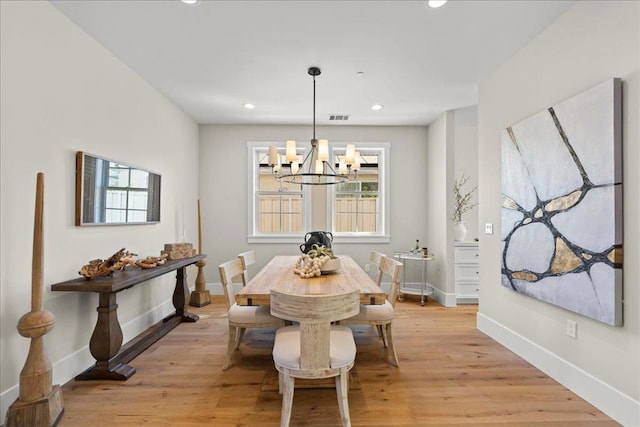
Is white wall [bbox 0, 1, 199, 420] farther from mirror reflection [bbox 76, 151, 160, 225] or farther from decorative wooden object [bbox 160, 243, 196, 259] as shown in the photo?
decorative wooden object [bbox 160, 243, 196, 259]

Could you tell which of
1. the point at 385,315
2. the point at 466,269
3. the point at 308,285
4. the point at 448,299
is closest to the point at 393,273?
the point at 385,315

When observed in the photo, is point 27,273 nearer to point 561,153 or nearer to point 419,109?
point 561,153

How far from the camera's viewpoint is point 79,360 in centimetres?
261

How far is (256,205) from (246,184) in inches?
14.7

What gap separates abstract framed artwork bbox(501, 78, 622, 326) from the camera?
78.4 inches

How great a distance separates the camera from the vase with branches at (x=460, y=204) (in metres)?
4.70

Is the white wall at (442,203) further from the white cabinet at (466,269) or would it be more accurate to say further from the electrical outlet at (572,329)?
the electrical outlet at (572,329)

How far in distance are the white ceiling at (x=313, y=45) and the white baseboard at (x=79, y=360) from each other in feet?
8.35

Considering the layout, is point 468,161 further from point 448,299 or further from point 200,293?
point 200,293

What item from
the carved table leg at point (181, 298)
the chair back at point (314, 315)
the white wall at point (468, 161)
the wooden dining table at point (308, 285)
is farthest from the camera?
the white wall at point (468, 161)

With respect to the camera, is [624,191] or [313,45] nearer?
[624,191]

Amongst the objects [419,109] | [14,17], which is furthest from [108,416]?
[419,109]

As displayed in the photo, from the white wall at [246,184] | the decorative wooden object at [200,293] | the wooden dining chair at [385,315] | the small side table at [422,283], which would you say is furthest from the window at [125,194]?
the small side table at [422,283]

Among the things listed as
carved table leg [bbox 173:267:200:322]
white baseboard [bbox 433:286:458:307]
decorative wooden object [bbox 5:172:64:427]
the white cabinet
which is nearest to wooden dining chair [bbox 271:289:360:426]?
decorative wooden object [bbox 5:172:64:427]
